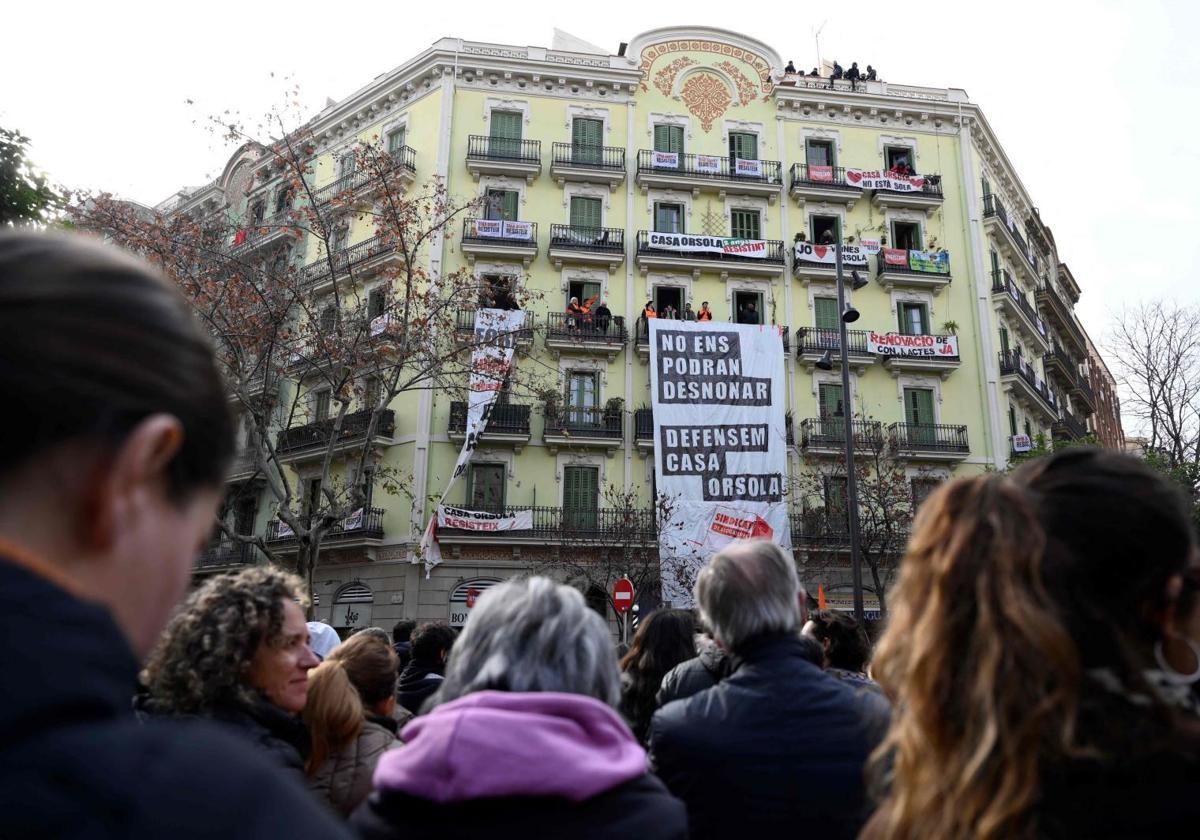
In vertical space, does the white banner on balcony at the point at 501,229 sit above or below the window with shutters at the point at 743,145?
below

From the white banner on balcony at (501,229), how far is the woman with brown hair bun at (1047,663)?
25.6 metres

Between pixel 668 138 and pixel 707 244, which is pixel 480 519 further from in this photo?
pixel 668 138

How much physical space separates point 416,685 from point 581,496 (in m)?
19.2

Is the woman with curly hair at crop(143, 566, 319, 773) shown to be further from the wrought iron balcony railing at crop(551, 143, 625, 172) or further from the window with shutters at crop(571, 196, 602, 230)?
the wrought iron balcony railing at crop(551, 143, 625, 172)

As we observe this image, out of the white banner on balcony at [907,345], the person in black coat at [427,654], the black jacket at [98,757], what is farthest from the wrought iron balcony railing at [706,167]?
the black jacket at [98,757]

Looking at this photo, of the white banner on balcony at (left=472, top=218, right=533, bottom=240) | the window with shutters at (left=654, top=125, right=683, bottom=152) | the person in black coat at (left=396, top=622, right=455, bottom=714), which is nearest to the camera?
the person in black coat at (left=396, top=622, right=455, bottom=714)

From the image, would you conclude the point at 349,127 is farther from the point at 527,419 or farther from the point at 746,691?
the point at 746,691

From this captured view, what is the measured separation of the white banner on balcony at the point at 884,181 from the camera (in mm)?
28141

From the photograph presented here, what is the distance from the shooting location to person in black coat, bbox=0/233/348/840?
0.71 meters

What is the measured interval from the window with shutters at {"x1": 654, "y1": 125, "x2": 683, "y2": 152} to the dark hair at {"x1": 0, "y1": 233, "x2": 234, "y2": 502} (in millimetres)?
29072

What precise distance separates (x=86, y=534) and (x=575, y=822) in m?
1.16

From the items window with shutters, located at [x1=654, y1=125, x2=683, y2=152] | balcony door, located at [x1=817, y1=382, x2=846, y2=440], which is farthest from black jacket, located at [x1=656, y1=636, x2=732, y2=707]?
window with shutters, located at [x1=654, y1=125, x2=683, y2=152]

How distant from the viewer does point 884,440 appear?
25016mm

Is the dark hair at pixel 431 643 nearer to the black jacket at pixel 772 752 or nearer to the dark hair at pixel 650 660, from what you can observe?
the dark hair at pixel 650 660
